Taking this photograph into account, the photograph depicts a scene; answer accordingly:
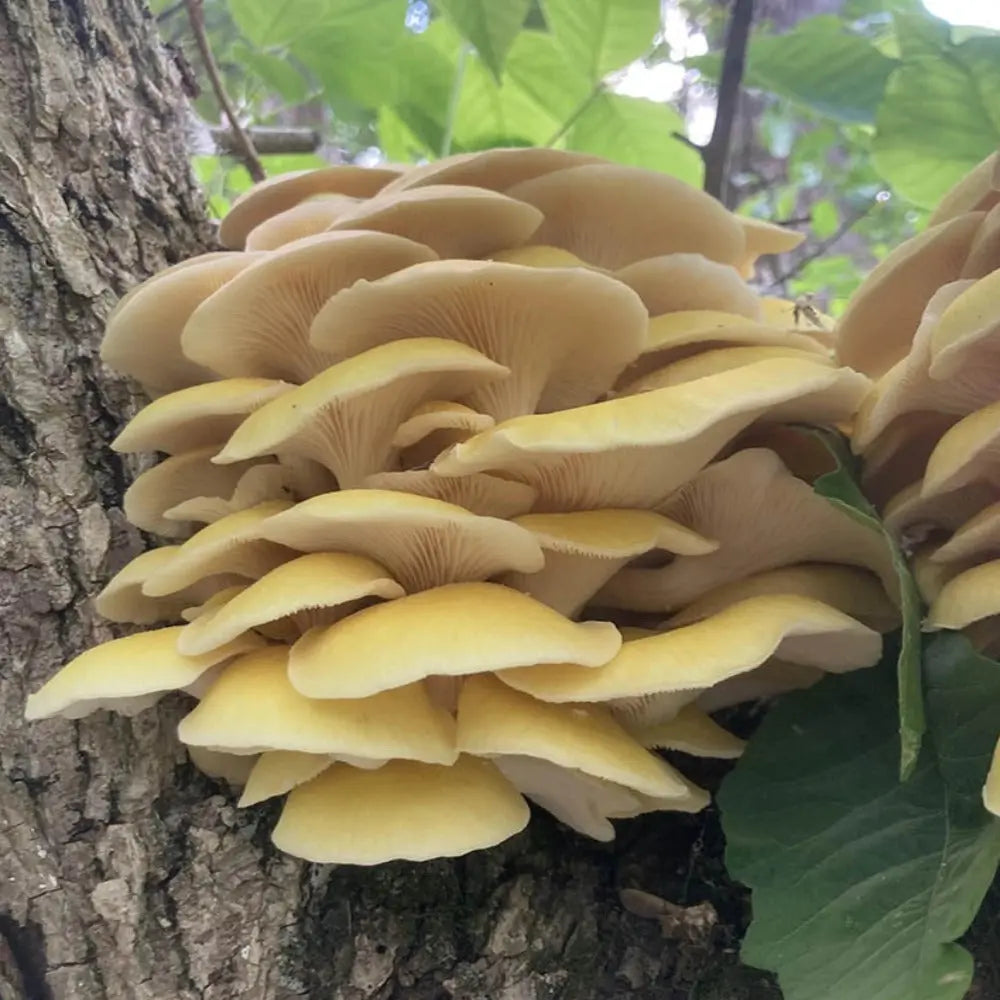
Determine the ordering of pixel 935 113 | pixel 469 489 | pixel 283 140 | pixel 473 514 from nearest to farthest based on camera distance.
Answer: pixel 473 514
pixel 469 489
pixel 935 113
pixel 283 140

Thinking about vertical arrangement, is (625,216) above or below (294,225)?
below

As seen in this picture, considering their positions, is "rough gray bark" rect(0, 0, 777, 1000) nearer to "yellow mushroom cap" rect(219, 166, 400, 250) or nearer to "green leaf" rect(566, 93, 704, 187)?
"yellow mushroom cap" rect(219, 166, 400, 250)

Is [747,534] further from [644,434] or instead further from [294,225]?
[294,225]

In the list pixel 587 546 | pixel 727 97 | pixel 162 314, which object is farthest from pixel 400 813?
pixel 727 97

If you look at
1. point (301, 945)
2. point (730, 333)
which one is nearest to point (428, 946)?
point (301, 945)

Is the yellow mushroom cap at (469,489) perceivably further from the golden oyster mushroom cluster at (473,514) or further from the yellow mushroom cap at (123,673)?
the yellow mushroom cap at (123,673)

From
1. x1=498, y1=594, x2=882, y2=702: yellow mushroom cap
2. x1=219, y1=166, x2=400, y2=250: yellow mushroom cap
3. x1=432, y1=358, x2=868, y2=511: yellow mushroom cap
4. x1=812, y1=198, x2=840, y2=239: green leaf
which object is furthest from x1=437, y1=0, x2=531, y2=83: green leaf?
x1=812, y1=198, x2=840, y2=239: green leaf

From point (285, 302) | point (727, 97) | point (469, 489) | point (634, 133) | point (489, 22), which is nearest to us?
point (469, 489)
